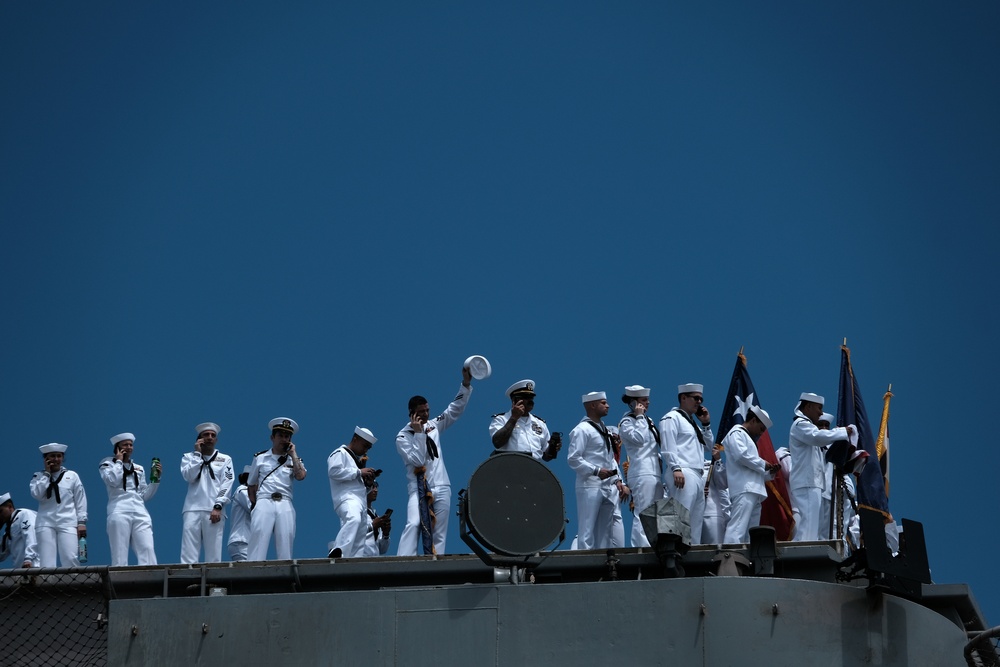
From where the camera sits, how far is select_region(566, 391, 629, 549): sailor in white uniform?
16359 mm

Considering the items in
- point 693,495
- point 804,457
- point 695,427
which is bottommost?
point 693,495

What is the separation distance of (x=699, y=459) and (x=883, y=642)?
555 cm

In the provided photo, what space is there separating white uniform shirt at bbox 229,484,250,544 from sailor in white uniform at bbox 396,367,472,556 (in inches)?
83.3

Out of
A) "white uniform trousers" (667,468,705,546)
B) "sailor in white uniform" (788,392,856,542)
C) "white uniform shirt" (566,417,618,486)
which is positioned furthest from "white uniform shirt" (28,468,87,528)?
"sailor in white uniform" (788,392,856,542)

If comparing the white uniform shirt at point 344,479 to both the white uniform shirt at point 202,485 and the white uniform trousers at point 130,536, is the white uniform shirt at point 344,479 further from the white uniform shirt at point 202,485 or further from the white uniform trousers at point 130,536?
the white uniform trousers at point 130,536

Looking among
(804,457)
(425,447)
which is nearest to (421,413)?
(425,447)

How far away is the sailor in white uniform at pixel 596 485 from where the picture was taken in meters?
16.4

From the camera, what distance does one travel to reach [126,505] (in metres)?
17.9

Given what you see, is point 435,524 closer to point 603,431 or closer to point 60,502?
point 603,431

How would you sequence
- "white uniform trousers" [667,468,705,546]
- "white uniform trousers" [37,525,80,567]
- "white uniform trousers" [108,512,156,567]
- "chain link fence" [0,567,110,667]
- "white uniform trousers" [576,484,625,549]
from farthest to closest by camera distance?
1. "white uniform trousers" [37,525,80,567]
2. "white uniform trousers" [108,512,156,567]
3. "white uniform trousers" [576,484,625,549]
4. "white uniform trousers" [667,468,705,546]
5. "chain link fence" [0,567,110,667]

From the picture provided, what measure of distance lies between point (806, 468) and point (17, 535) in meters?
9.22

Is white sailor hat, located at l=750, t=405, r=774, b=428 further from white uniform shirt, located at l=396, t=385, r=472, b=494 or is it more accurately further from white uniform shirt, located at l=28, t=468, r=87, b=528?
white uniform shirt, located at l=28, t=468, r=87, b=528

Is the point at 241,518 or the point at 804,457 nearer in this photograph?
the point at 804,457

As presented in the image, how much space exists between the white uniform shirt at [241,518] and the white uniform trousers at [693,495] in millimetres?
4980
